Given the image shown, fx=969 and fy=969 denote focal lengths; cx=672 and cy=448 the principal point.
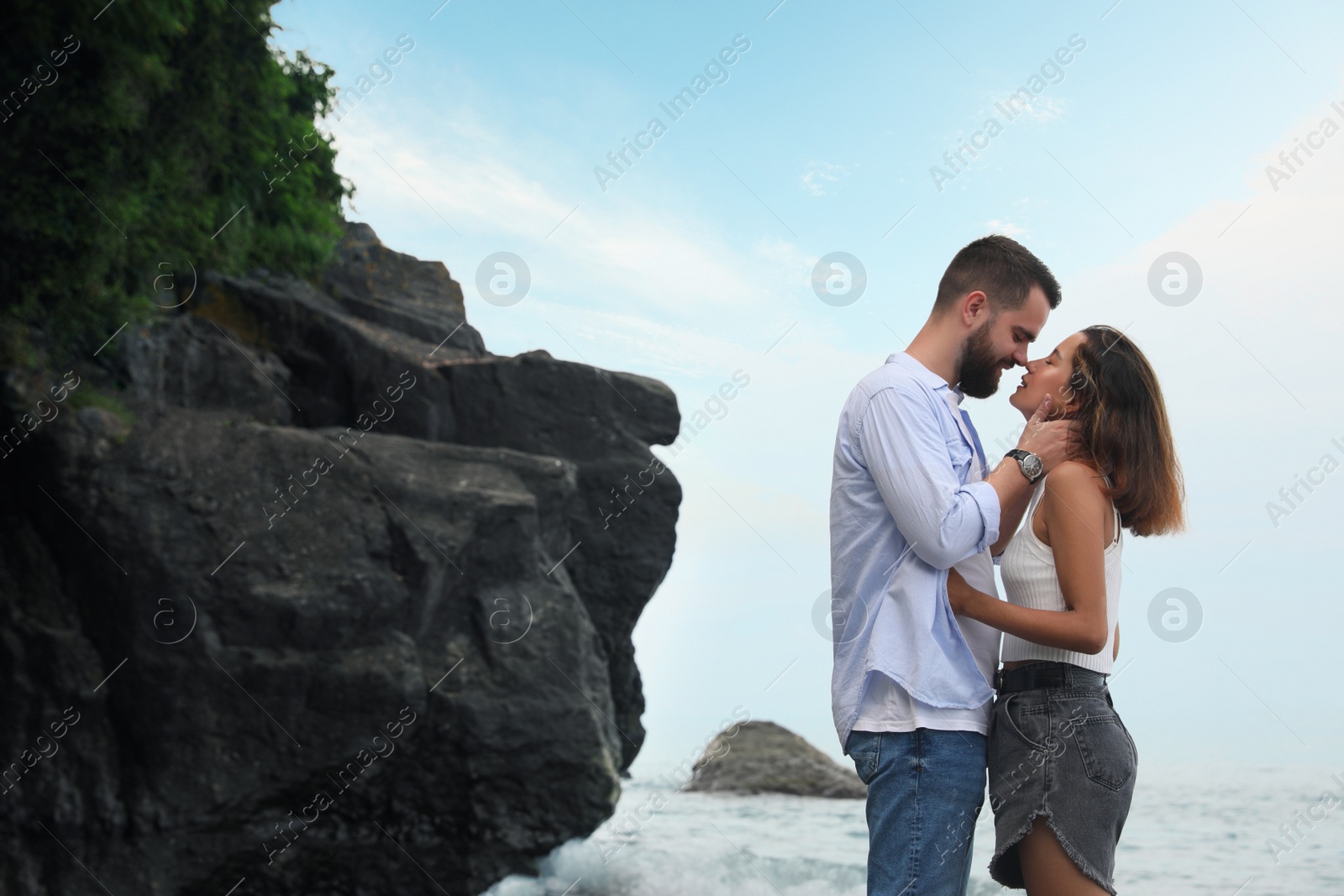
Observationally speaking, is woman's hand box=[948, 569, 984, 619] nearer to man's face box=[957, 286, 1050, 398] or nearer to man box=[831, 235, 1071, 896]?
man box=[831, 235, 1071, 896]

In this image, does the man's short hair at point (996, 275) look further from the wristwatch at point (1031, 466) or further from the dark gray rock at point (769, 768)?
the dark gray rock at point (769, 768)

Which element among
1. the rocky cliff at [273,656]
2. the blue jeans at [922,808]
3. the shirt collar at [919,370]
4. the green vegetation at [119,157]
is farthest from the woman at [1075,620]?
the green vegetation at [119,157]

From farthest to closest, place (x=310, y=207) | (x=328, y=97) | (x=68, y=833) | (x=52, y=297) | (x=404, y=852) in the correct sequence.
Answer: (x=328, y=97)
(x=310, y=207)
(x=52, y=297)
(x=404, y=852)
(x=68, y=833)

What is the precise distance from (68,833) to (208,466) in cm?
261

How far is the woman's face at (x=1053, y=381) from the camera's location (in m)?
2.78

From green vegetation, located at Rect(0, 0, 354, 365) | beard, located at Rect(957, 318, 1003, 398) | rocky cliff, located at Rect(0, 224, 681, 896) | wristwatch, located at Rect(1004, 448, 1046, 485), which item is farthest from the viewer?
green vegetation, located at Rect(0, 0, 354, 365)

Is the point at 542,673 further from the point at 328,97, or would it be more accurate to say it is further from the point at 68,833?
the point at 328,97

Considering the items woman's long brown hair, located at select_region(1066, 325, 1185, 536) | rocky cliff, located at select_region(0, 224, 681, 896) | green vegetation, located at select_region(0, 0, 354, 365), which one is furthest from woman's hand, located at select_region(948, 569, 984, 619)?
green vegetation, located at select_region(0, 0, 354, 365)

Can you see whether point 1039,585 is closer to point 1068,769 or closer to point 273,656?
point 1068,769

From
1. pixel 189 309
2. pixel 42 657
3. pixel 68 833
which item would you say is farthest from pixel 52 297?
pixel 68 833

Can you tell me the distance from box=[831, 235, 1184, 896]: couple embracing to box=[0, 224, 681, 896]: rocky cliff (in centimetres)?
494

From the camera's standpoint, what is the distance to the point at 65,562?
680cm

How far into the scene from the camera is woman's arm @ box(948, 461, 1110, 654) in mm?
2422

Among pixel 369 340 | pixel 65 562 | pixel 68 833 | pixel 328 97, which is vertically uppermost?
pixel 328 97
